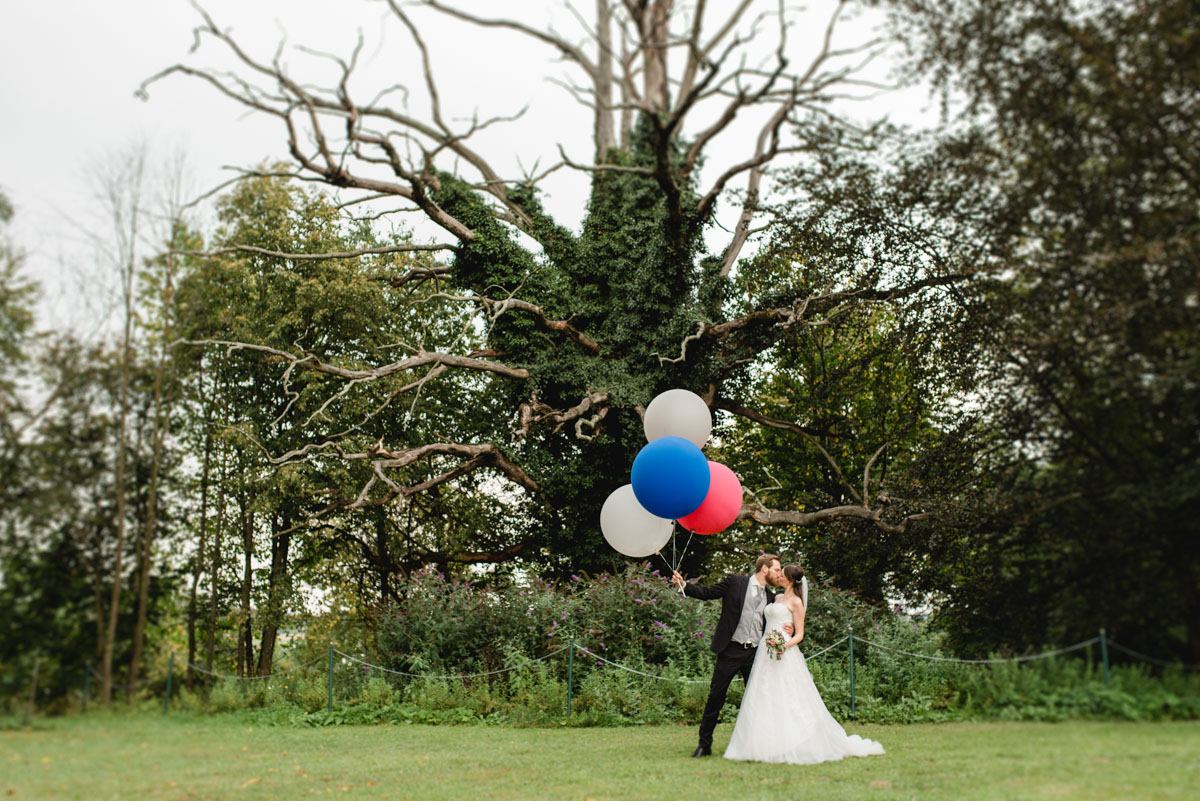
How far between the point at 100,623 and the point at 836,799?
5287mm

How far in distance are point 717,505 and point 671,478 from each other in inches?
45.2

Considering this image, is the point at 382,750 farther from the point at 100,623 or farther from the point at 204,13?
the point at 204,13

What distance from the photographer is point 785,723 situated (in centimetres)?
782

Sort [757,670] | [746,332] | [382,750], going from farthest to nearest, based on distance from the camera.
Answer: [746,332] → [382,750] → [757,670]

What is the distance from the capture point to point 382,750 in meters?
8.73

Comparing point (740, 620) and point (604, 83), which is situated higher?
point (604, 83)

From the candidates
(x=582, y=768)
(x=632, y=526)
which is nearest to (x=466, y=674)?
(x=632, y=526)

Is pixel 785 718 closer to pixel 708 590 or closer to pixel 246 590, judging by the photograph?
pixel 708 590

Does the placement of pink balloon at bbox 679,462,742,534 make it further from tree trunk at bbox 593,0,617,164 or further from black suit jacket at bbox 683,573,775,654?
tree trunk at bbox 593,0,617,164

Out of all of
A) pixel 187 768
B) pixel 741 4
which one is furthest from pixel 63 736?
pixel 741 4

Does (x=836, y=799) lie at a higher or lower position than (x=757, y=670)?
lower

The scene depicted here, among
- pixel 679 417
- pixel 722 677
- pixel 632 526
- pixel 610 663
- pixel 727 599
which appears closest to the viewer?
pixel 722 677

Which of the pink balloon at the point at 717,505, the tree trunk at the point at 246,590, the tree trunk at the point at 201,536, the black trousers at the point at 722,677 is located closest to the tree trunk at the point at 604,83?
the tree trunk at the point at 246,590

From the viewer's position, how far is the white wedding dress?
7.73 metres
